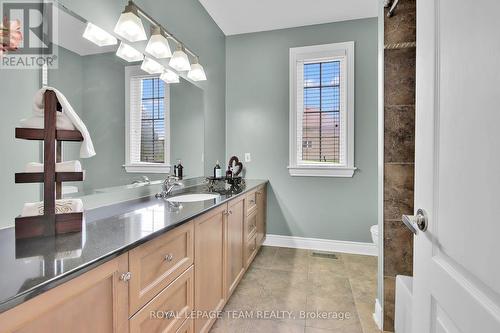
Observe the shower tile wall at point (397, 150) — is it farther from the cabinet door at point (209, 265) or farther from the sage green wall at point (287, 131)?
the sage green wall at point (287, 131)

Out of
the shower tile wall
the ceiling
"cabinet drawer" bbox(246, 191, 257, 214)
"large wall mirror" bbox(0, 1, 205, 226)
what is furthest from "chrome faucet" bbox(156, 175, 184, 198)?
the ceiling

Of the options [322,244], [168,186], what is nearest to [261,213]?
[322,244]

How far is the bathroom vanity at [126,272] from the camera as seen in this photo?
1.99 feet

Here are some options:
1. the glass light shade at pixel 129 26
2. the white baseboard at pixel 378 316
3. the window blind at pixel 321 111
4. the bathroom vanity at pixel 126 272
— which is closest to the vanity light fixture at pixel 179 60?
the glass light shade at pixel 129 26

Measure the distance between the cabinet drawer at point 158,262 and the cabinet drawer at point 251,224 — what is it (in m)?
1.07

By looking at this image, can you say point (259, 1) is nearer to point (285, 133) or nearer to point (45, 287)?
point (285, 133)

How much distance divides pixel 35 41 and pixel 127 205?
903 mm

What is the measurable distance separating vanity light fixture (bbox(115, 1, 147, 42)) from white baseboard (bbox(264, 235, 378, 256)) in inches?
102

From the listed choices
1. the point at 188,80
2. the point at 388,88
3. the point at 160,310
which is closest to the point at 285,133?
the point at 188,80

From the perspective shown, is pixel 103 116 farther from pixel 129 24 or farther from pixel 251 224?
pixel 251 224

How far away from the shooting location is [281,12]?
2.71m

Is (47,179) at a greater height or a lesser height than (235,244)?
greater

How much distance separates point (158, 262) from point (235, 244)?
1.02 metres

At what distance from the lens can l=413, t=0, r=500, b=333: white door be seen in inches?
19.9
